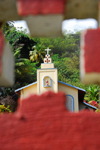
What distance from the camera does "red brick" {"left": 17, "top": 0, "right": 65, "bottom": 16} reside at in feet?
6.73

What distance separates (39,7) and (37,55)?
2232cm

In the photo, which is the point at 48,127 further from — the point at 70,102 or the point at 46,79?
the point at 70,102

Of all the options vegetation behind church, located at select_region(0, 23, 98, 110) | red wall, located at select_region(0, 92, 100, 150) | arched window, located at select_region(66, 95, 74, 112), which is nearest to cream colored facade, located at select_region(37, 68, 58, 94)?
arched window, located at select_region(66, 95, 74, 112)

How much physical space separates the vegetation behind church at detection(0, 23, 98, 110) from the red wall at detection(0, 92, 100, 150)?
651 inches

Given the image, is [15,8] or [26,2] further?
[15,8]

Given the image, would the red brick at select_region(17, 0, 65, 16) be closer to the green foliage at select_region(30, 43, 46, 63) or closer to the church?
the church

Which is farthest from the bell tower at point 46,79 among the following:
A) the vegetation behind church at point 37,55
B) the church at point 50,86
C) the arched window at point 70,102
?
the vegetation behind church at point 37,55

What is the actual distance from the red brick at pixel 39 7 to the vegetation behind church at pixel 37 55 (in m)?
16.5

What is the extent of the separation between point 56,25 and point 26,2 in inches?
13.7

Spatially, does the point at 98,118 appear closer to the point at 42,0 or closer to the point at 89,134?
the point at 89,134

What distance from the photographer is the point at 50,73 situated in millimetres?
14055

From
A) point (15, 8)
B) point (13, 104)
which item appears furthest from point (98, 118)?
point (13, 104)

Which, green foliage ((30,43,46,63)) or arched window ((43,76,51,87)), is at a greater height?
green foliage ((30,43,46,63))

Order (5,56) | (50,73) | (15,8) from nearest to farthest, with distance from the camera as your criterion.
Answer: (5,56) < (15,8) < (50,73)
